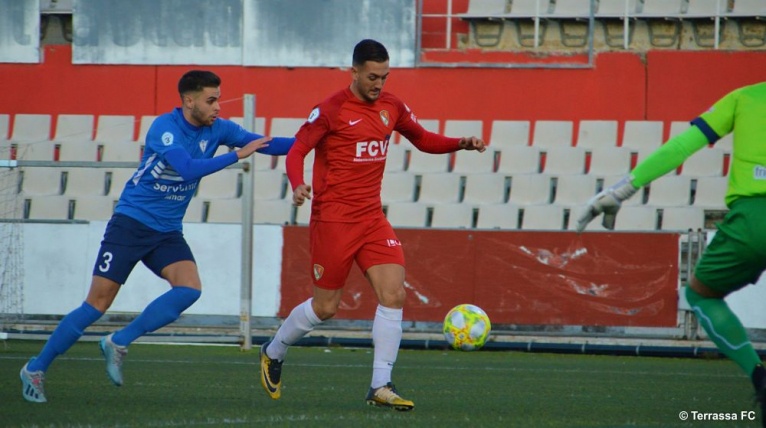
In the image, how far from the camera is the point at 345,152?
6.97m

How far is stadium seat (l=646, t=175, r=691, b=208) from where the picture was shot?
15.4m

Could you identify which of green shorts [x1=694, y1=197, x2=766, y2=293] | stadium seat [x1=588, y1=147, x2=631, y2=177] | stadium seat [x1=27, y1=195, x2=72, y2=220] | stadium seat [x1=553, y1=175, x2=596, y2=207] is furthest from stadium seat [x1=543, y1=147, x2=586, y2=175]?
green shorts [x1=694, y1=197, x2=766, y2=293]

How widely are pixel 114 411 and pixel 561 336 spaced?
809 centimetres

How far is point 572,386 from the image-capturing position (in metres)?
8.56

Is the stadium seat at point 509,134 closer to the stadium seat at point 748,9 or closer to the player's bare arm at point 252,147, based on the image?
the stadium seat at point 748,9

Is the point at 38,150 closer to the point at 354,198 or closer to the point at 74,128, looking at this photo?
the point at 74,128

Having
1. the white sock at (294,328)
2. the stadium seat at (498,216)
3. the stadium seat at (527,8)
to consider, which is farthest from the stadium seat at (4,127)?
the white sock at (294,328)

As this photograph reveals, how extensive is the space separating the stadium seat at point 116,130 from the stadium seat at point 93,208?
50.6 inches

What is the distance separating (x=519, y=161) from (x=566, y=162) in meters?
0.66

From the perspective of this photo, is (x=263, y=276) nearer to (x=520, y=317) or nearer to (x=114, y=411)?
(x=520, y=317)

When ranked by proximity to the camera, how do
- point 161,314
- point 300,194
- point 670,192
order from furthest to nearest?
1. point 670,192
2. point 161,314
3. point 300,194

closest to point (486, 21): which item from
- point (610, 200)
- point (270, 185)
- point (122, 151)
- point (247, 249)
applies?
point (270, 185)

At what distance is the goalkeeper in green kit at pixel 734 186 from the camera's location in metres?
4.99

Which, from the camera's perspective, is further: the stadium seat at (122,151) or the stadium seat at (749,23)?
the stadium seat at (749,23)
